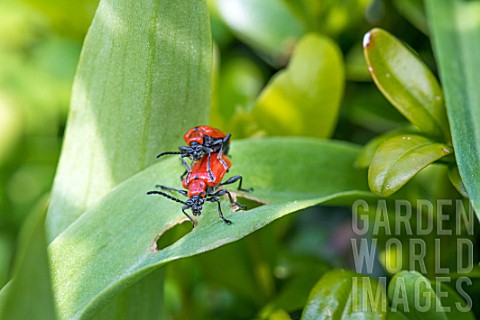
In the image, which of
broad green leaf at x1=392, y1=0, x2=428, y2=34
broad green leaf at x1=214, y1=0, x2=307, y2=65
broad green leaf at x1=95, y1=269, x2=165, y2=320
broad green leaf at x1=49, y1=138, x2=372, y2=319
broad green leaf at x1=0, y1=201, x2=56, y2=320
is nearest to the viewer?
broad green leaf at x1=0, y1=201, x2=56, y2=320

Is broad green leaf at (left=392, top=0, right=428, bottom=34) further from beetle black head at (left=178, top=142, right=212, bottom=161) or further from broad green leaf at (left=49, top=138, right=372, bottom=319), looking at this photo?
beetle black head at (left=178, top=142, right=212, bottom=161)

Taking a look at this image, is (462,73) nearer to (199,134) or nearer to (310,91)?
(310,91)

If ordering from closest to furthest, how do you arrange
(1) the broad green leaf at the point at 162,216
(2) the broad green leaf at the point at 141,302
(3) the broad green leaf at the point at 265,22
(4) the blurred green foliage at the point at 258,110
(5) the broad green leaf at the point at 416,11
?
(1) the broad green leaf at the point at 162,216
(2) the broad green leaf at the point at 141,302
(4) the blurred green foliage at the point at 258,110
(5) the broad green leaf at the point at 416,11
(3) the broad green leaf at the point at 265,22

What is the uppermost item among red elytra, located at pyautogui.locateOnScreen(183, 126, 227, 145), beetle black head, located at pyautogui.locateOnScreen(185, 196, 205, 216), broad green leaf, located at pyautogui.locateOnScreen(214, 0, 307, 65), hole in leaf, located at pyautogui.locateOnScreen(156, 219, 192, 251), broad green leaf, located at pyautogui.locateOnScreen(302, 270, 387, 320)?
broad green leaf, located at pyautogui.locateOnScreen(214, 0, 307, 65)

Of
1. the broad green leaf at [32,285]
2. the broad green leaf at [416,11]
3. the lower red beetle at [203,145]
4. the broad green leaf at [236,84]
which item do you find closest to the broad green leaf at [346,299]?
the lower red beetle at [203,145]

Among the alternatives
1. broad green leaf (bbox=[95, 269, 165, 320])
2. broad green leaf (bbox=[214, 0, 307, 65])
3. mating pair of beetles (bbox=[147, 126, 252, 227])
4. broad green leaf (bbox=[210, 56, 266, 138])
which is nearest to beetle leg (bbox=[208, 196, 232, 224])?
mating pair of beetles (bbox=[147, 126, 252, 227])

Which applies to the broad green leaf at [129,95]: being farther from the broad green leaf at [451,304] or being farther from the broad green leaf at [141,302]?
the broad green leaf at [451,304]

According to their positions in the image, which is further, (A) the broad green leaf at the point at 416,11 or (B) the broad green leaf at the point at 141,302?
(A) the broad green leaf at the point at 416,11
